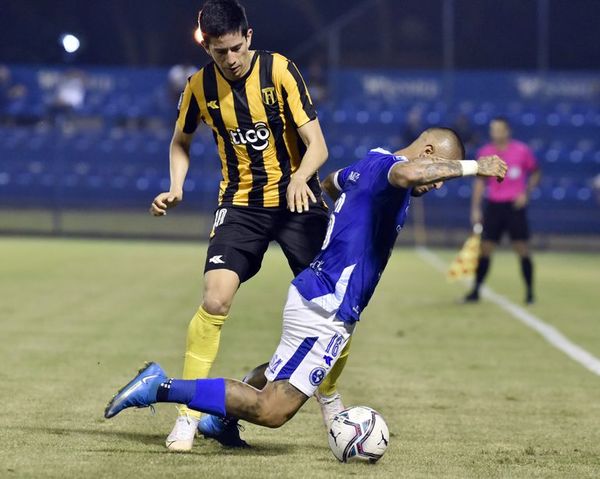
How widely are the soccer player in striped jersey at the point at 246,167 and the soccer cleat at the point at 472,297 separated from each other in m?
8.01

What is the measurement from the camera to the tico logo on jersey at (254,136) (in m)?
6.64

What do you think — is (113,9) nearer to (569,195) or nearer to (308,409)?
(569,195)

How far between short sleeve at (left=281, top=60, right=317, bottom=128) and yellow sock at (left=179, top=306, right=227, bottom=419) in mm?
1105

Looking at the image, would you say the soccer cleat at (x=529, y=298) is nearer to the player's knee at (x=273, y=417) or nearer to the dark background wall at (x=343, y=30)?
the player's knee at (x=273, y=417)

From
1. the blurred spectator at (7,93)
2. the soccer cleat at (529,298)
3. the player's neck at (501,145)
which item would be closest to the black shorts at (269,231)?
the soccer cleat at (529,298)

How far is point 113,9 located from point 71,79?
2001 mm

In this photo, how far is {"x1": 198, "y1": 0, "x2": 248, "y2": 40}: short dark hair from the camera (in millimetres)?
6184

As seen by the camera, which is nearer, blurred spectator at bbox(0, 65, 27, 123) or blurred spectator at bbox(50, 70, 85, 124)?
blurred spectator at bbox(50, 70, 85, 124)

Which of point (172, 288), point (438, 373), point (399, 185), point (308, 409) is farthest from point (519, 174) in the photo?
point (399, 185)

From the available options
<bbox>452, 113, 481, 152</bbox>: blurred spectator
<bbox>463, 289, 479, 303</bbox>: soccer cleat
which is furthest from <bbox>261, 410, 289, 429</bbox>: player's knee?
<bbox>452, 113, 481, 152</bbox>: blurred spectator

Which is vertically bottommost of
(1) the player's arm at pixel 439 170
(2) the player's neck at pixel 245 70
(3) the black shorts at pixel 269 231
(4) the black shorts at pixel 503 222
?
(4) the black shorts at pixel 503 222

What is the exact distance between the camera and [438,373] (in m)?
9.24

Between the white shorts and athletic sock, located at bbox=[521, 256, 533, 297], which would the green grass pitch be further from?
the white shorts

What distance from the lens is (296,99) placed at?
657 centimetres
